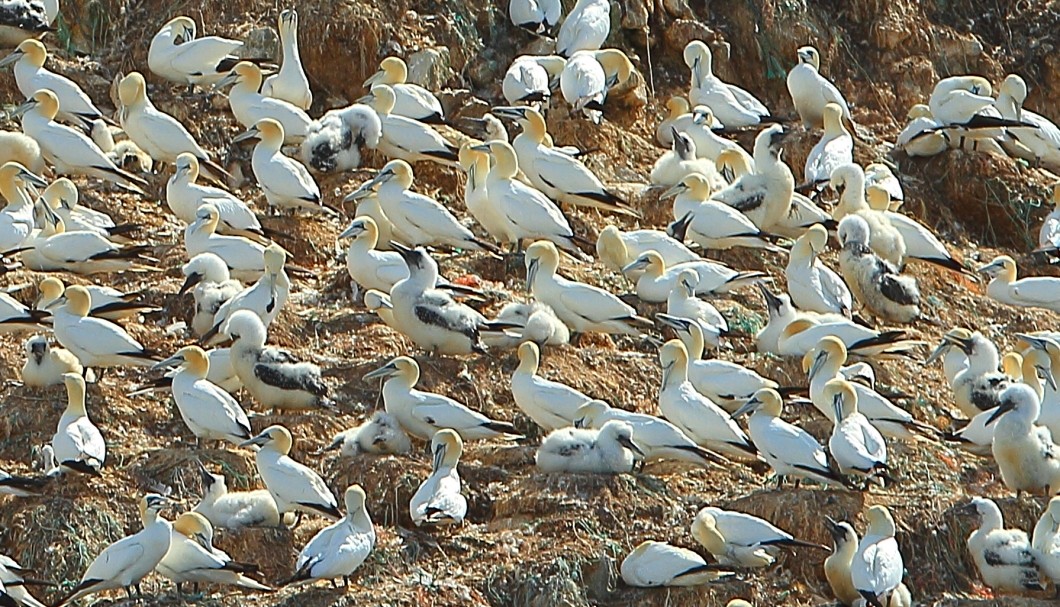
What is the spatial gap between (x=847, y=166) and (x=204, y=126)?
5180mm

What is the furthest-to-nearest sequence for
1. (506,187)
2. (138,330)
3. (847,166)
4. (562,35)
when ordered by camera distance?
(562,35), (847,166), (506,187), (138,330)

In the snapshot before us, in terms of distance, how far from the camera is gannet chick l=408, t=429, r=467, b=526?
12.9m

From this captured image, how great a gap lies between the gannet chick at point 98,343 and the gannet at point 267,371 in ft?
1.88

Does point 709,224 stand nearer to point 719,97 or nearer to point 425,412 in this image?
point 719,97

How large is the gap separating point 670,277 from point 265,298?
2903mm

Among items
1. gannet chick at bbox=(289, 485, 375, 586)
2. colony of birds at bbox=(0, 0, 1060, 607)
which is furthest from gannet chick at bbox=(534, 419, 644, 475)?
gannet chick at bbox=(289, 485, 375, 586)

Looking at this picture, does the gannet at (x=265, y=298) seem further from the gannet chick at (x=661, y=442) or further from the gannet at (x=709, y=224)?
the gannet at (x=709, y=224)

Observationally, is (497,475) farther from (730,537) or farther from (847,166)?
(847,166)

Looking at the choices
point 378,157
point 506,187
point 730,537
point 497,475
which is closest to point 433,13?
point 378,157

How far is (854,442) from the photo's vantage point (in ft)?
44.3

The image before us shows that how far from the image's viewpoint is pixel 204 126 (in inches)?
746

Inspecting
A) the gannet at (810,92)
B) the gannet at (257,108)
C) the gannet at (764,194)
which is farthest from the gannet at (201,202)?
the gannet at (810,92)

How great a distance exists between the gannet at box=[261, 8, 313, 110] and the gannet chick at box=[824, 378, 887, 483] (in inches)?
254

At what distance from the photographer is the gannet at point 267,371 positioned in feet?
46.7
